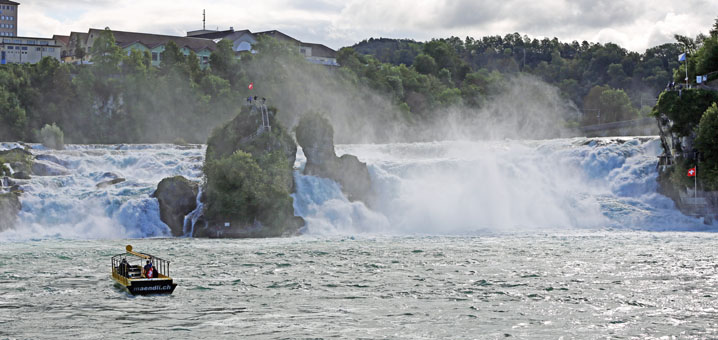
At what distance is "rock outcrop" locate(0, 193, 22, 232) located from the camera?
63375mm

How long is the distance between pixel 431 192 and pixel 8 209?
110ft

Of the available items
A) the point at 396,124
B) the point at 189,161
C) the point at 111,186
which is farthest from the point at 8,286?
the point at 396,124

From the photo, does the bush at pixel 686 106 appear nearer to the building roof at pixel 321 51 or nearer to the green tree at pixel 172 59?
the green tree at pixel 172 59

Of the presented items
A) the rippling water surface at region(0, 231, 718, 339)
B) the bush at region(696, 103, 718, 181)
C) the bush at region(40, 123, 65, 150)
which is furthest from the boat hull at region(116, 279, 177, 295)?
the bush at region(696, 103, 718, 181)

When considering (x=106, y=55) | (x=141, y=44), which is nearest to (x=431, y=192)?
(x=106, y=55)

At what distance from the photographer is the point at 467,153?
3398 inches

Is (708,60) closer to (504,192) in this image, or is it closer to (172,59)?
(504,192)

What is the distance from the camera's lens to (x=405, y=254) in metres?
53.2

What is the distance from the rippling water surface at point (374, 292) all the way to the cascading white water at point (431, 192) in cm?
919

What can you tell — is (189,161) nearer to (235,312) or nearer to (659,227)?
(659,227)

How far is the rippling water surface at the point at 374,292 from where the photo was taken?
107 ft

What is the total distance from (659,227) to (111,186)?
42848 mm

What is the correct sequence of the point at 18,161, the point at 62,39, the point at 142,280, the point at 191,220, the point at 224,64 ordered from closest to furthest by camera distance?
the point at 142,280 < the point at 191,220 < the point at 18,161 < the point at 224,64 < the point at 62,39

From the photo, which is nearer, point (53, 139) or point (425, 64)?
point (53, 139)
